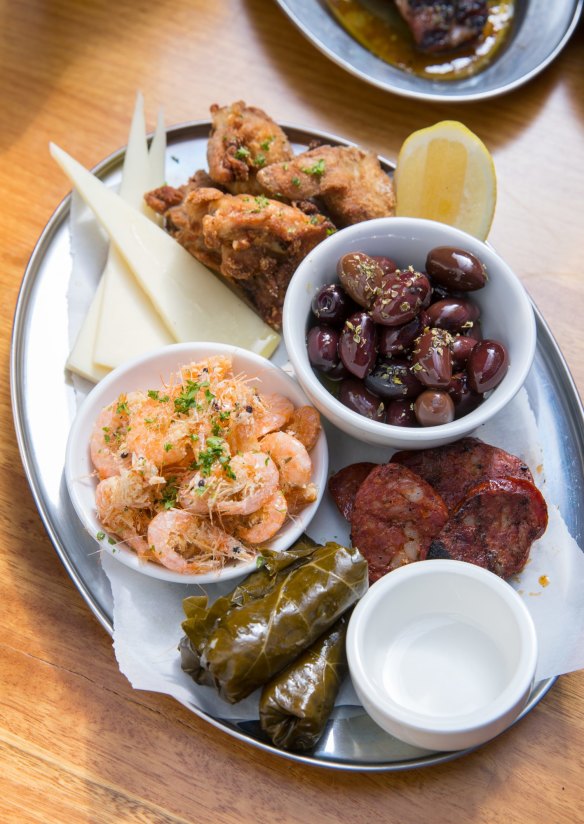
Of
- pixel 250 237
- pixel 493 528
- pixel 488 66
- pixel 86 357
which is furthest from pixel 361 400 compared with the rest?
pixel 488 66

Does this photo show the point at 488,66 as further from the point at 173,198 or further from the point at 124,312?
the point at 124,312

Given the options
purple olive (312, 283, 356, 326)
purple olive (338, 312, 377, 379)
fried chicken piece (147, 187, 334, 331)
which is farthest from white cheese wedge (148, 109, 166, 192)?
purple olive (338, 312, 377, 379)

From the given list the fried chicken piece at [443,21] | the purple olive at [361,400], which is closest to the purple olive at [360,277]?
the purple olive at [361,400]

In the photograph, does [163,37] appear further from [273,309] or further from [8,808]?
[8,808]

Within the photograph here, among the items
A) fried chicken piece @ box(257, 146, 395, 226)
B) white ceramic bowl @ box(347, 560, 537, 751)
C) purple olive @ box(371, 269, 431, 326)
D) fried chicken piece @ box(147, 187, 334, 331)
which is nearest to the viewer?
white ceramic bowl @ box(347, 560, 537, 751)

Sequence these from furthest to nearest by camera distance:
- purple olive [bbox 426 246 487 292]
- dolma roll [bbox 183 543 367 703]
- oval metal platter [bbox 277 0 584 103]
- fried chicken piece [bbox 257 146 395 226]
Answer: oval metal platter [bbox 277 0 584 103] → fried chicken piece [bbox 257 146 395 226] → purple olive [bbox 426 246 487 292] → dolma roll [bbox 183 543 367 703]

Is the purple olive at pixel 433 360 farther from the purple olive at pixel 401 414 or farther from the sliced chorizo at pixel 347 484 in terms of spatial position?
the sliced chorizo at pixel 347 484

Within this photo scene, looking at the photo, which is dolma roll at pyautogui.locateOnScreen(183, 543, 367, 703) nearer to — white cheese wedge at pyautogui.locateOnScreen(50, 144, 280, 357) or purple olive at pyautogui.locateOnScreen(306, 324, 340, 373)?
purple olive at pyautogui.locateOnScreen(306, 324, 340, 373)
